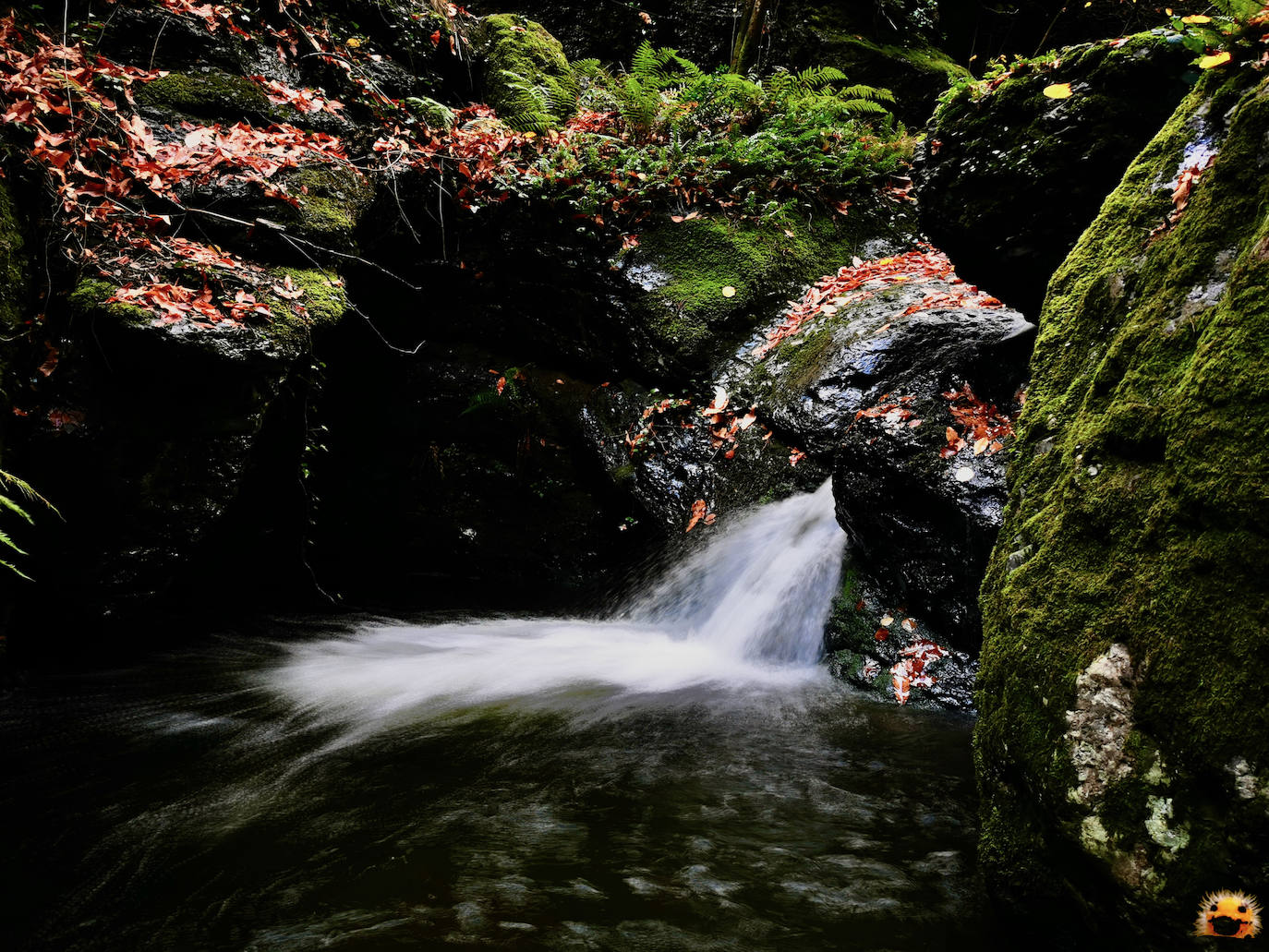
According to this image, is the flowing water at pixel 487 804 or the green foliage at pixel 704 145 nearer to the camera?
the flowing water at pixel 487 804

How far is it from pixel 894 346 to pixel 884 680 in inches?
112

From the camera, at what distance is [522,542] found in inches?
326

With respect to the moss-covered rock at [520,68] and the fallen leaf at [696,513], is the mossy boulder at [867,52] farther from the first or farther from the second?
the fallen leaf at [696,513]

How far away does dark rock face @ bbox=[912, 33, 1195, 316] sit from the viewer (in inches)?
142

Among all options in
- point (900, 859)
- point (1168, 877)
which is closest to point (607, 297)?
point (900, 859)

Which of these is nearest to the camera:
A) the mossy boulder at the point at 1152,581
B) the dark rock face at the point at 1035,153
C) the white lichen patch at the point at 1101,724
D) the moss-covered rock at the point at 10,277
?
the mossy boulder at the point at 1152,581

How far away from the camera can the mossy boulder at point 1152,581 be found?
1.50 metres

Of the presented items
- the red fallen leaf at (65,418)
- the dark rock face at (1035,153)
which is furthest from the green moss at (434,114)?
the dark rock face at (1035,153)

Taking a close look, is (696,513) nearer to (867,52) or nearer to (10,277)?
Result: (10,277)

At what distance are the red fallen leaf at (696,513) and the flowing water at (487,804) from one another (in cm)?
173

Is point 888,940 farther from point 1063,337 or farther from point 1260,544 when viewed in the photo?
point 1063,337

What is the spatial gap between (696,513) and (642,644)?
1.67 meters

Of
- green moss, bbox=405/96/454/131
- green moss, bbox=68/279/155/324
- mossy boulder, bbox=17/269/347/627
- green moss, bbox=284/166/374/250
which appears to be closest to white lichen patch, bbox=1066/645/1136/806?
mossy boulder, bbox=17/269/347/627

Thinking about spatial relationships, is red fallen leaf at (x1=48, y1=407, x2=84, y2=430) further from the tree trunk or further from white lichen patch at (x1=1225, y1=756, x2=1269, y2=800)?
the tree trunk
